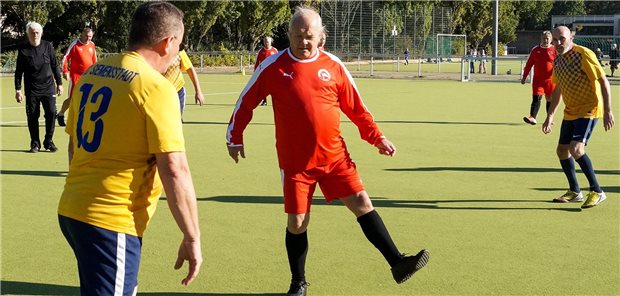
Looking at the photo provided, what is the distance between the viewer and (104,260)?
360 centimetres

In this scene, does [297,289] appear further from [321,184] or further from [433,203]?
[433,203]

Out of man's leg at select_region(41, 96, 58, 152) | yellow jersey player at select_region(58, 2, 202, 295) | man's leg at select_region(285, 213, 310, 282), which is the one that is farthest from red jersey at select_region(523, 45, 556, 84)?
yellow jersey player at select_region(58, 2, 202, 295)

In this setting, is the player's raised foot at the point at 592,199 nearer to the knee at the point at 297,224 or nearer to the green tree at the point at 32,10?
the knee at the point at 297,224

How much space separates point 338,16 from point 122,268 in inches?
1795

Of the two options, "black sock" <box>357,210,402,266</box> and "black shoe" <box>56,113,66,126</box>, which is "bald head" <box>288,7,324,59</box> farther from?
"black shoe" <box>56,113,66,126</box>

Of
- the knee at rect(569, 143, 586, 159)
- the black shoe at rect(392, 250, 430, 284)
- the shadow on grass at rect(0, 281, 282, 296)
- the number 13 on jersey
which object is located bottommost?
the shadow on grass at rect(0, 281, 282, 296)

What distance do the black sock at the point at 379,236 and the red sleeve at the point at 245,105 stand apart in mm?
1058

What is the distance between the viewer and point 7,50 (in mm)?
47750

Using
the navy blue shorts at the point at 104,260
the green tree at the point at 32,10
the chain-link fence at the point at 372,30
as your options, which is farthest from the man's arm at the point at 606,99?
the green tree at the point at 32,10

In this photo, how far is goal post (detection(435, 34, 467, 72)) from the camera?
49.3 m

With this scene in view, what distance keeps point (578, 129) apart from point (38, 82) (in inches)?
333

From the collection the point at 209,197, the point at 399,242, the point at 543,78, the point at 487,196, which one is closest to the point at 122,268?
the point at 399,242

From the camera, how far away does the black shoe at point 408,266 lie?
5.71m

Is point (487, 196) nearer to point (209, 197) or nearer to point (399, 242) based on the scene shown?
point (399, 242)
